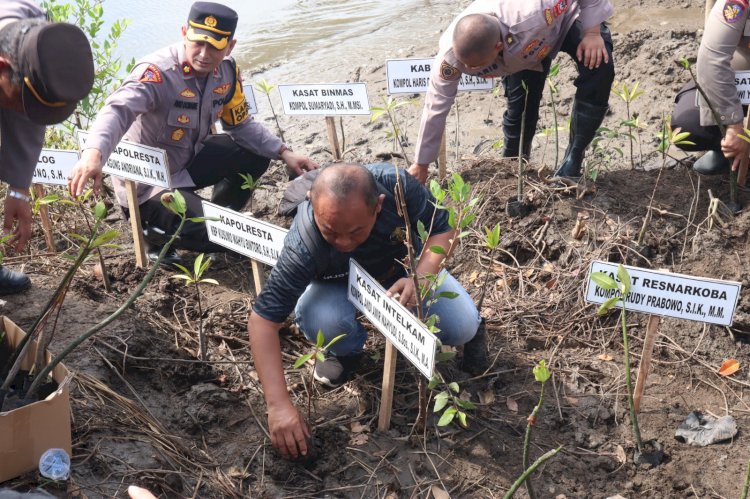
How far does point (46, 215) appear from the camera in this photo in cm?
416

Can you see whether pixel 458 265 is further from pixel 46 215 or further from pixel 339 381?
pixel 46 215

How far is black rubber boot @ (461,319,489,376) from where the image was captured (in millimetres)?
3471

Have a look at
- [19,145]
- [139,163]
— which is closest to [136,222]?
[139,163]

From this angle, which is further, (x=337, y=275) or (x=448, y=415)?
(x=337, y=275)

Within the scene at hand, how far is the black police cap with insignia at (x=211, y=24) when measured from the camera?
154 inches

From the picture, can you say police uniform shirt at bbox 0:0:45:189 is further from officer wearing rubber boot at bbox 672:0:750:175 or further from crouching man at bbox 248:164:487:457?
officer wearing rubber boot at bbox 672:0:750:175

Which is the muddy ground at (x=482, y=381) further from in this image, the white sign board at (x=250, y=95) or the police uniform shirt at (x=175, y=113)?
the white sign board at (x=250, y=95)

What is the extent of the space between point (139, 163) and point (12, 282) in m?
0.81

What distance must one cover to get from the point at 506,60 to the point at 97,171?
2104 millimetres

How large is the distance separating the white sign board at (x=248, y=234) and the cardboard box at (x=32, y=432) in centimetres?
104

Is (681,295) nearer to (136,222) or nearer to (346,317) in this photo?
(346,317)

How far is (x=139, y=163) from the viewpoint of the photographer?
3.94 m

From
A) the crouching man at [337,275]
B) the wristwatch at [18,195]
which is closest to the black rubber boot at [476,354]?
the crouching man at [337,275]

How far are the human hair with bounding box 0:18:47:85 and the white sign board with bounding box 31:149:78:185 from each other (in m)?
1.60
